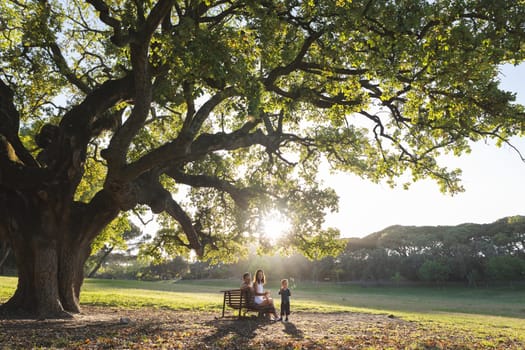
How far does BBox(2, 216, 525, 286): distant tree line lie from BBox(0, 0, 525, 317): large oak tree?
40590 mm

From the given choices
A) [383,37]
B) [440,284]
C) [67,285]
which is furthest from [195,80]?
[440,284]

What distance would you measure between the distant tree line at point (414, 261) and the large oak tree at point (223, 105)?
40.6 metres

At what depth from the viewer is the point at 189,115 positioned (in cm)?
1094

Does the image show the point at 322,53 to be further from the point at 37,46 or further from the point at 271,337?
the point at 37,46

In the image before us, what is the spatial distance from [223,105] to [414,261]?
55.0 metres

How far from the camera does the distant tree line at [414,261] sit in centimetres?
5766

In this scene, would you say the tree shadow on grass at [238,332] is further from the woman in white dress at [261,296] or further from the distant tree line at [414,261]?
the distant tree line at [414,261]

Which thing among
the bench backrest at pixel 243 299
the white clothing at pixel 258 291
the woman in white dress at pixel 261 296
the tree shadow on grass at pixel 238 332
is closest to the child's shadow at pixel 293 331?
the tree shadow on grass at pixel 238 332

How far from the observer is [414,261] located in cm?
6288

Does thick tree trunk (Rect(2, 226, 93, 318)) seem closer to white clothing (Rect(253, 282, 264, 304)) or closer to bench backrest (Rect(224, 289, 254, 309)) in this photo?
bench backrest (Rect(224, 289, 254, 309))

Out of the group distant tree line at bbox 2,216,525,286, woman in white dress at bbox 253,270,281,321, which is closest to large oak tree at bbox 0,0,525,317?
woman in white dress at bbox 253,270,281,321

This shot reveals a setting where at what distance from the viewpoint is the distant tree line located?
57656 millimetres

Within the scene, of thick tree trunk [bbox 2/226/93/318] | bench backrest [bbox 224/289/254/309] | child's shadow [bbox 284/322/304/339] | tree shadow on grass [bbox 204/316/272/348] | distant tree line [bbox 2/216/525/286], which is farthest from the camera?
distant tree line [bbox 2/216/525/286]

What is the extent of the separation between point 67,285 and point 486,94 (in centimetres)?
1372
